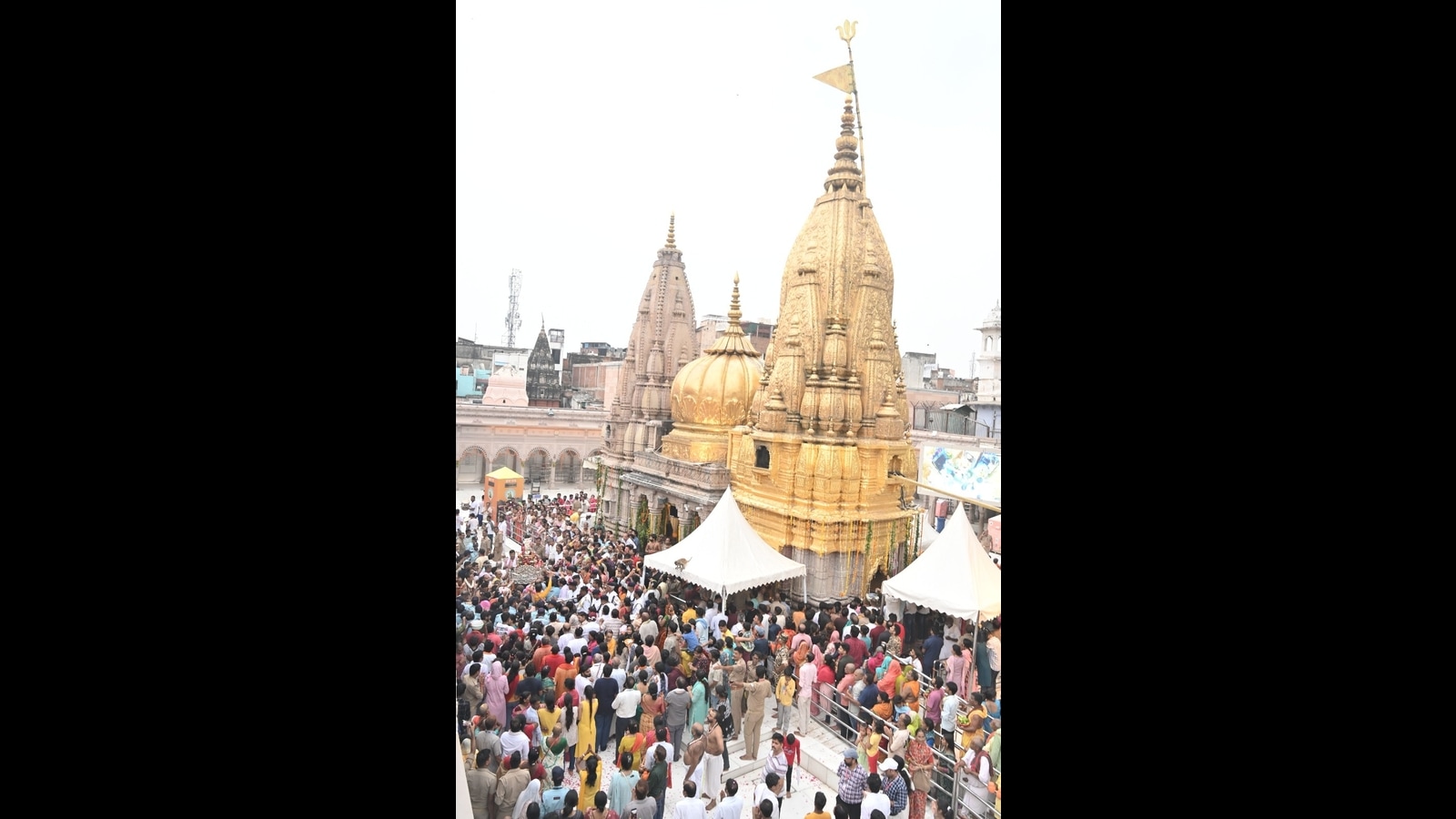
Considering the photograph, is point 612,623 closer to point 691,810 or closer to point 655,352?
point 691,810

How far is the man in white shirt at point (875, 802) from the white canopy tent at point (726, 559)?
10.4ft

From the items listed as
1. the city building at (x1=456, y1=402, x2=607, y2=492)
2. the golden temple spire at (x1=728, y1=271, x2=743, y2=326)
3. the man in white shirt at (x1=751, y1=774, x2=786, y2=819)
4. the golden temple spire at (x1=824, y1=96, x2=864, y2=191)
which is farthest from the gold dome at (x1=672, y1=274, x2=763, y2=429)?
the man in white shirt at (x1=751, y1=774, x2=786, y2=819)

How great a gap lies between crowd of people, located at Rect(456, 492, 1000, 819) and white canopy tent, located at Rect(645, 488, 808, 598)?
13.5 inches

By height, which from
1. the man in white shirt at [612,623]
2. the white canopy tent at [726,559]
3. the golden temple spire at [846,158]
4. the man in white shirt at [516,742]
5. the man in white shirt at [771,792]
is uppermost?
the golden temple spire at [846,158]

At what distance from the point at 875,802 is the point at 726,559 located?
351cm

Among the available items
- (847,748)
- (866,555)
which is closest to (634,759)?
(847,748)

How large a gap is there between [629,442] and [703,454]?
6.46ft

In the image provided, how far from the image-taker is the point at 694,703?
5023 mm

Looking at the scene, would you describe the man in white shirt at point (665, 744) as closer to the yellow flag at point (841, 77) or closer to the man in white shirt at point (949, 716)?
the man in white shirt at point (949, 716)

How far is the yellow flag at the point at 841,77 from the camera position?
30.9 feet

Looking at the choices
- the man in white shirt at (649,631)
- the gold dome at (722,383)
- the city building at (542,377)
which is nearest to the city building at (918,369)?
the gold dome at (722,383)

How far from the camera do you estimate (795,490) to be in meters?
9.04
